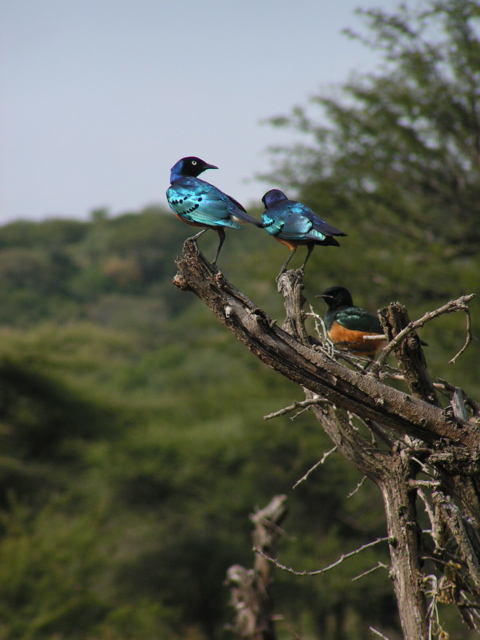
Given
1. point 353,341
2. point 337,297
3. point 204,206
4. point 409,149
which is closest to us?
point 204,206

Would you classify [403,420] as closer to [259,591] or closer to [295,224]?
[295,224]

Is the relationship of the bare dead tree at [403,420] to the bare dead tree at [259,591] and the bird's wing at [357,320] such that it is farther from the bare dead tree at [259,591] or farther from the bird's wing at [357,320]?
the bare dead tree at [259,591]

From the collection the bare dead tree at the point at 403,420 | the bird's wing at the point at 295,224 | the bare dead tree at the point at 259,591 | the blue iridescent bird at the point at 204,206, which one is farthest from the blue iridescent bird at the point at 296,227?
the bare dead tree at the point at 259,591

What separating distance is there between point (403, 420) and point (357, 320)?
1.18 metres

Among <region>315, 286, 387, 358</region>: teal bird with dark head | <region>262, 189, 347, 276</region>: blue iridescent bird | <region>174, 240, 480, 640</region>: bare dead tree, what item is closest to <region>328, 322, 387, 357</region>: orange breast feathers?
<region>315, 286, 387, 358</region>: teal bird with dark head

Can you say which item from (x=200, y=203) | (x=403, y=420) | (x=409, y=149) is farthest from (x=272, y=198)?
(x=409, y=149)

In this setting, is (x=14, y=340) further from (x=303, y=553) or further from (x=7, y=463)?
(x=303, y=553)

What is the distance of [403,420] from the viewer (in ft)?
11.8

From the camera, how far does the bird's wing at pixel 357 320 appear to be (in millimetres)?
4648

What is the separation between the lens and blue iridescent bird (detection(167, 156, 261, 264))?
A: 366 centimetres

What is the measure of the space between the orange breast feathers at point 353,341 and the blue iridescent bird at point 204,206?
1.28m

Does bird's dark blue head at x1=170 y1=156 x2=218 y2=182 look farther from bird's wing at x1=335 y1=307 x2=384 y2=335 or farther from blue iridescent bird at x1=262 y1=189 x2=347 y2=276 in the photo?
bird's wing at x1=335 y1=307 x2=384 y2=335

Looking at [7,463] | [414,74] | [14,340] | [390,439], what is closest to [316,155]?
[414,74]

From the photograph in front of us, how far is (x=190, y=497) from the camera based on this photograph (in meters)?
32.2
